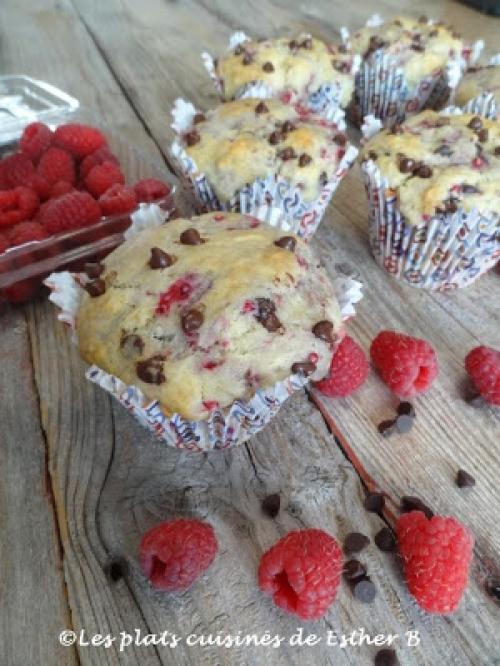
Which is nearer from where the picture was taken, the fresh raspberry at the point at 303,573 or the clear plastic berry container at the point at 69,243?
the fresh raspberry at the point at 303,573

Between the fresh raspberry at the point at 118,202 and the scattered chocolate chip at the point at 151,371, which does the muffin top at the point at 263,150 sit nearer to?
the fresh raspberry at the point at 118,202

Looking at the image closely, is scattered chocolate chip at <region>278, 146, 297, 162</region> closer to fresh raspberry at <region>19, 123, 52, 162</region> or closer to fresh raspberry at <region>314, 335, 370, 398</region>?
fresh raspberry at <region>314, 335, 370, 398</region>

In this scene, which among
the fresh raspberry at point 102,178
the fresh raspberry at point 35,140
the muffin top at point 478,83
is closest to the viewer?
the fresh raspberry at point 102,178

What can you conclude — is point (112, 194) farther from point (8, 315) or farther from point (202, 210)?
point (8, 315)

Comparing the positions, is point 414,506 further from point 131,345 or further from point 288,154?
point 288,154

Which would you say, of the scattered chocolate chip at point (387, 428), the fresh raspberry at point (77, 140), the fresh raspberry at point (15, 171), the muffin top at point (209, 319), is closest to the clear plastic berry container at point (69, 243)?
the fresh raspberry at point (77, 140)

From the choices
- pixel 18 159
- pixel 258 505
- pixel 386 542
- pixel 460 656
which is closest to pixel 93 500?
pixel 258 505
